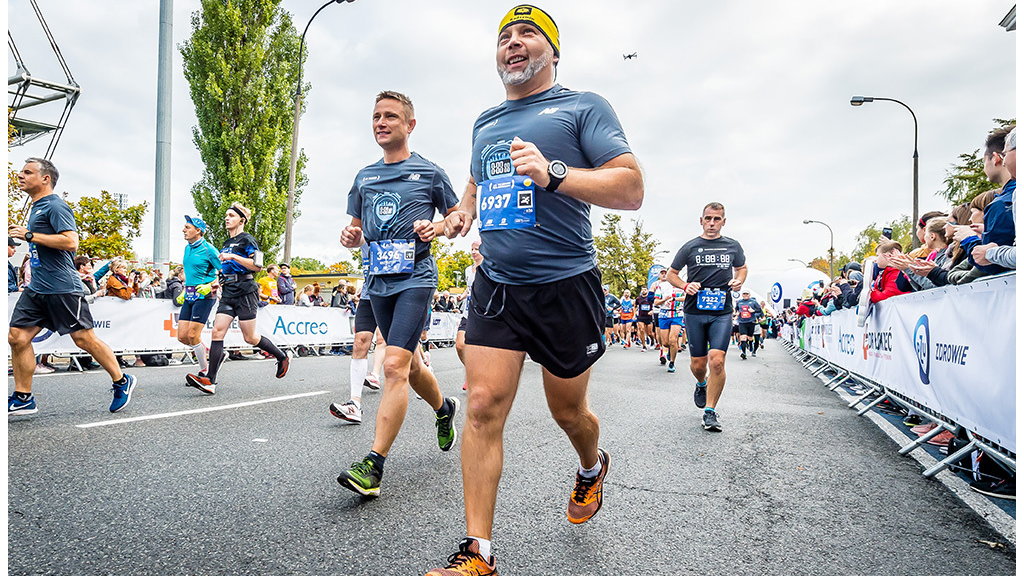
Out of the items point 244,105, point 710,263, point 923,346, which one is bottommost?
point 923,346

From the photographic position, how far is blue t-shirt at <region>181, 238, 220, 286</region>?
7.63 meters

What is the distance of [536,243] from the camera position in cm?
267

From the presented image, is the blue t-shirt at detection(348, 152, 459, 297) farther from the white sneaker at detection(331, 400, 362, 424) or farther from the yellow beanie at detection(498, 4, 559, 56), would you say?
the yellow beanie at detection(498, 4, 559, 56)

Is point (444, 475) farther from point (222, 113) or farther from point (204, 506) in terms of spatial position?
point (222, 113)

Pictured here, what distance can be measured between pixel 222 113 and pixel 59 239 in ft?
79.5

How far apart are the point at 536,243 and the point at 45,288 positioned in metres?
4.67

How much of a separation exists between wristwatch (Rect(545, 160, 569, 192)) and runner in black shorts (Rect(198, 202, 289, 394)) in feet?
19.7

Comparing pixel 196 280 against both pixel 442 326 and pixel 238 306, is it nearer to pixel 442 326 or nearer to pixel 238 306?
pixel 238 306

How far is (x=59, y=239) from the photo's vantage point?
17.4 feet

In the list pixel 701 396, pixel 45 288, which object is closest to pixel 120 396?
pixel 45 288

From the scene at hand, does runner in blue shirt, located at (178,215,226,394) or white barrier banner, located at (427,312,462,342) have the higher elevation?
runner in blue shirt, located at (178,215,226,394)

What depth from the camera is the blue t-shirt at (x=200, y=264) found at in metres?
7.63

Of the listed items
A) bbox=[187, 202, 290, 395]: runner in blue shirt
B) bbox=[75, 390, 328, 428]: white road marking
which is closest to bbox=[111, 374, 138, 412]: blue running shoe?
bbox=[75, 390, 328, 428]: white road marking

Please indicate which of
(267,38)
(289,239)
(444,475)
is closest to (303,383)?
(444,475)
